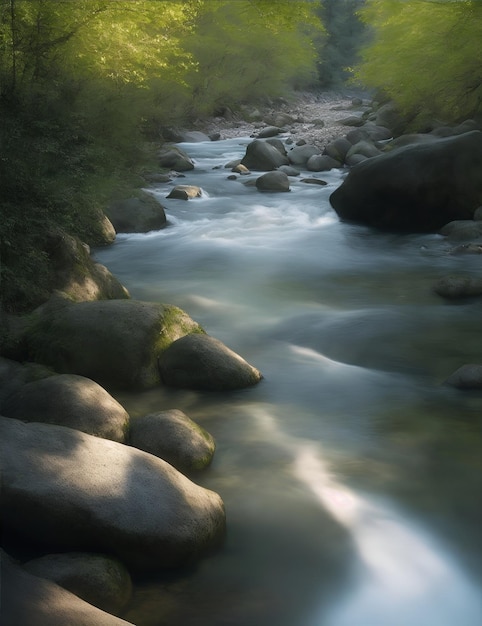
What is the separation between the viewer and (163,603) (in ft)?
12.0

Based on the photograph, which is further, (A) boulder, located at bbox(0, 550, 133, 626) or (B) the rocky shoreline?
(B) the rocky shoreline

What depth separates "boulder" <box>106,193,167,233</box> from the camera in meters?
12.7

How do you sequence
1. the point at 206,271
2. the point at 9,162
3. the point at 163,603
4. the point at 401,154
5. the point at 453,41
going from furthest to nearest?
the point at 453,41 → the point at 401,154 → the point at 206,271 → the point at 9,162 → the point at 163,603

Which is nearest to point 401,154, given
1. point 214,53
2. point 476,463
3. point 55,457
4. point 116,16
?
point 116,16

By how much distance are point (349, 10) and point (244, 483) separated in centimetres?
5867

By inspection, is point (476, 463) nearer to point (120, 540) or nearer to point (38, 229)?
point (120, 540)

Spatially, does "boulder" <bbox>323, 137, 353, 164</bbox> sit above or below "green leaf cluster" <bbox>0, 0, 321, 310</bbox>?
below

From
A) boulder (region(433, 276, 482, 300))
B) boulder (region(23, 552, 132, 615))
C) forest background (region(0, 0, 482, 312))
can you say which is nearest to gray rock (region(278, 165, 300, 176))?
forest background (region(0, 0, 482, 312))

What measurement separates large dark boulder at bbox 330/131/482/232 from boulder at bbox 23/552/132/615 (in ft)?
33.0

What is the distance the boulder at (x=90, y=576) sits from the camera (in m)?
3.50

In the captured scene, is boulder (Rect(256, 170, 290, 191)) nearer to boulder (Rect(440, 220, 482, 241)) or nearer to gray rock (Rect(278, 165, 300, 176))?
gray rock (Rect(278, 165, 300, 176))

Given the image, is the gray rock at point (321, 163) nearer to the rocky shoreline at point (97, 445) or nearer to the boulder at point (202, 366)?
the rocky shoreline at point (97, 445)

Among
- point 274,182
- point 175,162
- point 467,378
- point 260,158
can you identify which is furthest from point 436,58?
point 467,378

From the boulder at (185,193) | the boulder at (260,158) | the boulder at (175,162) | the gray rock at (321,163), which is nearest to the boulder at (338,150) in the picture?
the gray rock at (321,163)
